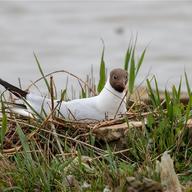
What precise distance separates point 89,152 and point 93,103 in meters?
0.67

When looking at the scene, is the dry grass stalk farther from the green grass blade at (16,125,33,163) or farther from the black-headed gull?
the black-headed gull

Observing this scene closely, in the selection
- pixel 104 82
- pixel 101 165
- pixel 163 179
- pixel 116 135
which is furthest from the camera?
pixel 104 82

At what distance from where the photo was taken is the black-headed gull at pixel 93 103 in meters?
5.78

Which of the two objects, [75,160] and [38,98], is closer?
[75,160]

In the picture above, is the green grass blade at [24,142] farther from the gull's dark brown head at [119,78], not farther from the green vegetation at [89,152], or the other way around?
the gull's dark brown head at [119,78]

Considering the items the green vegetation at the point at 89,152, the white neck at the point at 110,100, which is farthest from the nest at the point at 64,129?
the white neck at the point at 110,100

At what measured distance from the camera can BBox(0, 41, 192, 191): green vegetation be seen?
4.78 metres

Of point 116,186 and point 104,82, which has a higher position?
point 104,82

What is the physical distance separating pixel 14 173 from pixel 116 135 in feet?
2.40

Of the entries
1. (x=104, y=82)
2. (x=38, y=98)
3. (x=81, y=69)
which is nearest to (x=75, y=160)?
(x=38, y=98)

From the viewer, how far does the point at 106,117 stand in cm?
582

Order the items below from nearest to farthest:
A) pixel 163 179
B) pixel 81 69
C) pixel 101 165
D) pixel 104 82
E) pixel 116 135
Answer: pixel 163 179
pixel 101 165
pixel 116 135
pixel 104 82
pixel 81 69

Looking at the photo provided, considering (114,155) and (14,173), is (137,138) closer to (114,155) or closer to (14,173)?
(114,155)

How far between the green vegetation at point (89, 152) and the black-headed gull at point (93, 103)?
0.14 m
